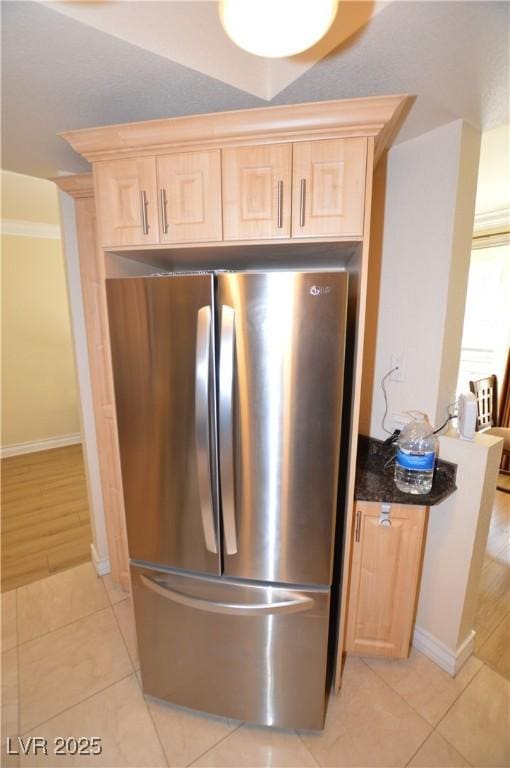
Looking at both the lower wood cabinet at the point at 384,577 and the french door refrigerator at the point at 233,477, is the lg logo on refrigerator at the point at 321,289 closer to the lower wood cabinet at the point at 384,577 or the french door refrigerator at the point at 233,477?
the french door refrigerator at the point at 233,477

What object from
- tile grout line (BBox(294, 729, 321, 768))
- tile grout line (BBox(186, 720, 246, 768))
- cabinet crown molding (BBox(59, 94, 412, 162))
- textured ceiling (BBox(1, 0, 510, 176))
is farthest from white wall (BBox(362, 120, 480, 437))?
tile grout line (BBox(186, 720, 246, 768))

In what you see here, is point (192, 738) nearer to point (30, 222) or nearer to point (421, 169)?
point (421, 169)

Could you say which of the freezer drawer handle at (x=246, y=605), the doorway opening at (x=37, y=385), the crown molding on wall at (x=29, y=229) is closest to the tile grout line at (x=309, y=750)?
the freezer drawer handle at (x=246, y=605)

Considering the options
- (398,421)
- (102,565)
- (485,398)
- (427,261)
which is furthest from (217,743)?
(485,398)

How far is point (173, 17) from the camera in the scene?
995mm

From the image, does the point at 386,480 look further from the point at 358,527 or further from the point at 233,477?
the point at 233,477

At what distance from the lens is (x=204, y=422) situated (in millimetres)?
1134

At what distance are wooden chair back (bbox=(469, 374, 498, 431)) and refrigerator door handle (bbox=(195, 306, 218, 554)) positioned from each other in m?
2.58

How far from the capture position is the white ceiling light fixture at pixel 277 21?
726 mm

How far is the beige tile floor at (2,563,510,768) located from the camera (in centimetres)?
128

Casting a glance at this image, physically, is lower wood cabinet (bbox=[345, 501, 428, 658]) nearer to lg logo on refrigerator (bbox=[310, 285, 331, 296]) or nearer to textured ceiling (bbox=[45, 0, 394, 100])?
lg logo on refrigerator (bbox=[310, 285, 331, 296])

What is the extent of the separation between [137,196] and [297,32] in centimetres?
70

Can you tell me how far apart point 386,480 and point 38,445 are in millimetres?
4345

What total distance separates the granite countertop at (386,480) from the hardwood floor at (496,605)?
959mm
